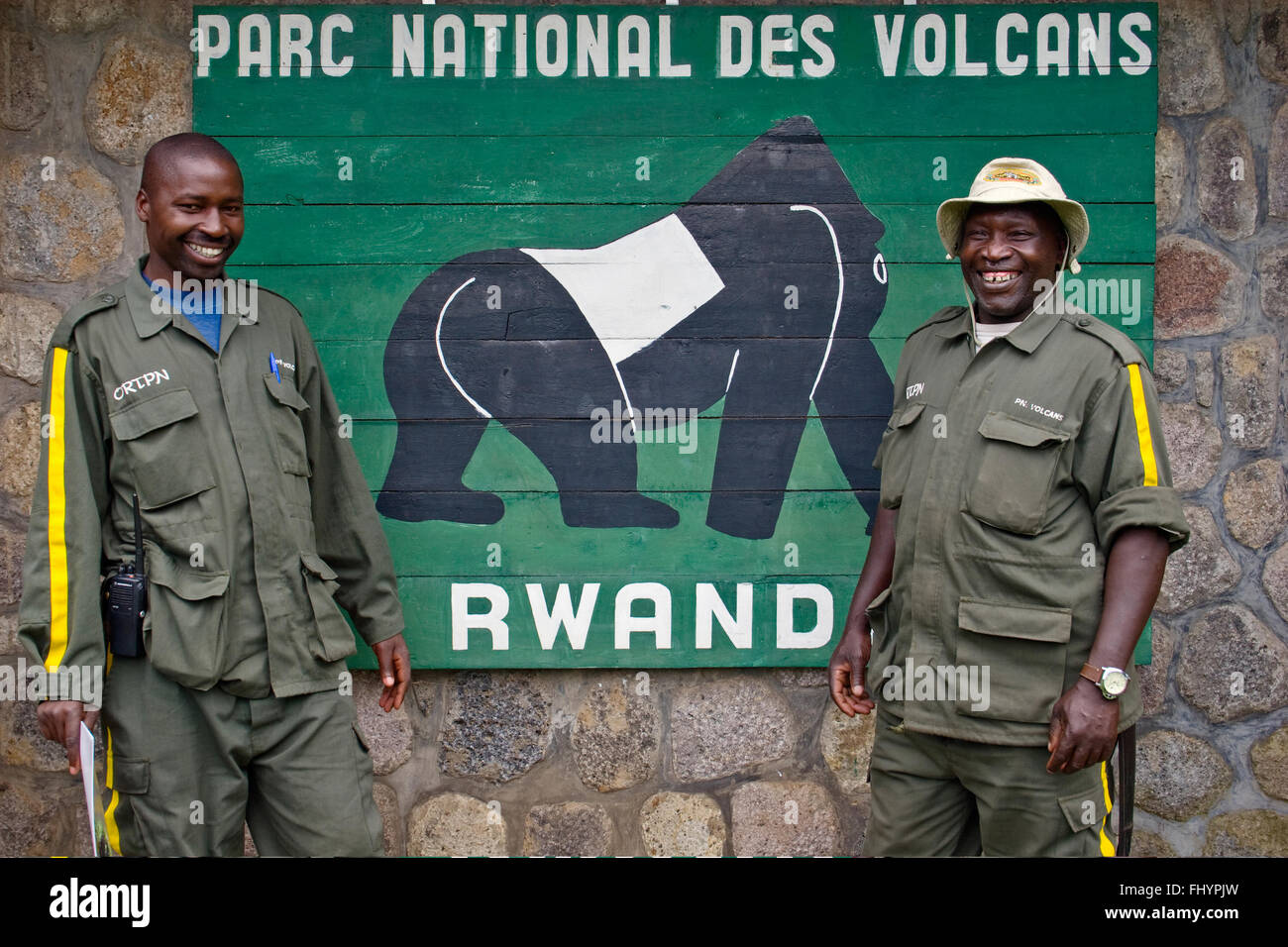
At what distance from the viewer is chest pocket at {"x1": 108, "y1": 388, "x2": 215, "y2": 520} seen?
2.71 meters

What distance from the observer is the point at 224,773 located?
2.77 meters

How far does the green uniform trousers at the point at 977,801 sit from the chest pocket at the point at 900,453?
55cm

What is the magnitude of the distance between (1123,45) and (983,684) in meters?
2.06

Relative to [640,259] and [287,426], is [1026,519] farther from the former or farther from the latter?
[287,426]

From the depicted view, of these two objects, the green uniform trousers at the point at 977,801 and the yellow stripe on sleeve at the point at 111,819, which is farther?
the yellow stripe on sleeve at the point at 111,819

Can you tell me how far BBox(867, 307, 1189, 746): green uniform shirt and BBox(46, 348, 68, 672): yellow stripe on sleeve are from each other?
6.42 ft

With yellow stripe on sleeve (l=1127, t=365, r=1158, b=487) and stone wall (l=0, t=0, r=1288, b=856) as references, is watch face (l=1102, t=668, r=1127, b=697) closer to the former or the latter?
yellow stripe on sleeve (l=1127, t=365, r=1158, b=487)

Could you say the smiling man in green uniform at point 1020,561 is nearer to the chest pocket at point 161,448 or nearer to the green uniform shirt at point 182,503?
the green uniform shirt at point 182,503

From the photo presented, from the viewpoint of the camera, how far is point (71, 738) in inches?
103

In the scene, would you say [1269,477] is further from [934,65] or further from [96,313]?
[96,313]

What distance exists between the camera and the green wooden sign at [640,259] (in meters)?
3.49

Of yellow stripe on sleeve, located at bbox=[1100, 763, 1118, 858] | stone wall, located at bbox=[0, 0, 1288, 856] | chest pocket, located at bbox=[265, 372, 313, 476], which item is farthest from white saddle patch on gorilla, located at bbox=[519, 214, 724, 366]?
yellow stripe on sleeve, located at bbox=[1100, 763, 1118, 858]

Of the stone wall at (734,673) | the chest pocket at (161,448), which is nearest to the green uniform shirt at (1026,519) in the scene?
the stone wall at (734,673)

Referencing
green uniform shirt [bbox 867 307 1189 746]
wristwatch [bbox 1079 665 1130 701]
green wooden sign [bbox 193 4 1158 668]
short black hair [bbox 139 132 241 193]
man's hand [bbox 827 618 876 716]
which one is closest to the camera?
wristwatch [bbox 1079 665 1130 701]
